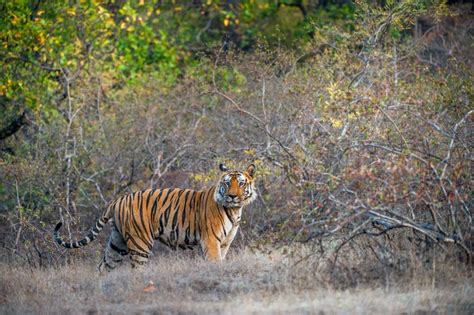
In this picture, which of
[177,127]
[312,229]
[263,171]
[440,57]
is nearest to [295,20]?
[440,57]

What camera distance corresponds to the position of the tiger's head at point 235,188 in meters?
12.3

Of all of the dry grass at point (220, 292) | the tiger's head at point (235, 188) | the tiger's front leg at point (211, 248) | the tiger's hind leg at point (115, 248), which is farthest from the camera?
the tiger's hind leg at point (115, 248)

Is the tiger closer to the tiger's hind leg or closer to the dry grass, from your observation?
the tiger's hind leg

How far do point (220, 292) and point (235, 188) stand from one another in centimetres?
245

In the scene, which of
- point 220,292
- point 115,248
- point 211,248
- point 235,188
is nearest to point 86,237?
point 115,248

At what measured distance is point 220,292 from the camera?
10.2 meters

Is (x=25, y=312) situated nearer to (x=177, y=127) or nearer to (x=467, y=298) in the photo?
(x=467, y=298)

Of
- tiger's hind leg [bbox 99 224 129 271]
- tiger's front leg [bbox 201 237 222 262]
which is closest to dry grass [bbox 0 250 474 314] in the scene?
tiger's front leg [bbox 201 237 222 262]

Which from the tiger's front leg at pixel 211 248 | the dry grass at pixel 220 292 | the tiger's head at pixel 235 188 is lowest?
the dry grass at pixel 220 292

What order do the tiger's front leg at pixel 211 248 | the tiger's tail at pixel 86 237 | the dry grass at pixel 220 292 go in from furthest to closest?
the tiger's tail at pixel 86 237 → the tiger's front leg at pixel 211 248 → the dry grass at pixel 220 292

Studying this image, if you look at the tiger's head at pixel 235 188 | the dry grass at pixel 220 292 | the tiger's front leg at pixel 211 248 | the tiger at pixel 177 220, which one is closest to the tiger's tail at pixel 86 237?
the tiger at pixel 177 220

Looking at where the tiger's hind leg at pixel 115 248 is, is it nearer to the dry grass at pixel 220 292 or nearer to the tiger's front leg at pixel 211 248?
the dry grass at pixel 220 292

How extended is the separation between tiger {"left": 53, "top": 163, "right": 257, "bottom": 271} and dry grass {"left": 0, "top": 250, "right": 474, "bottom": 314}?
0.66 meters

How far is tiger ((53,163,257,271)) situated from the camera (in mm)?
12422
